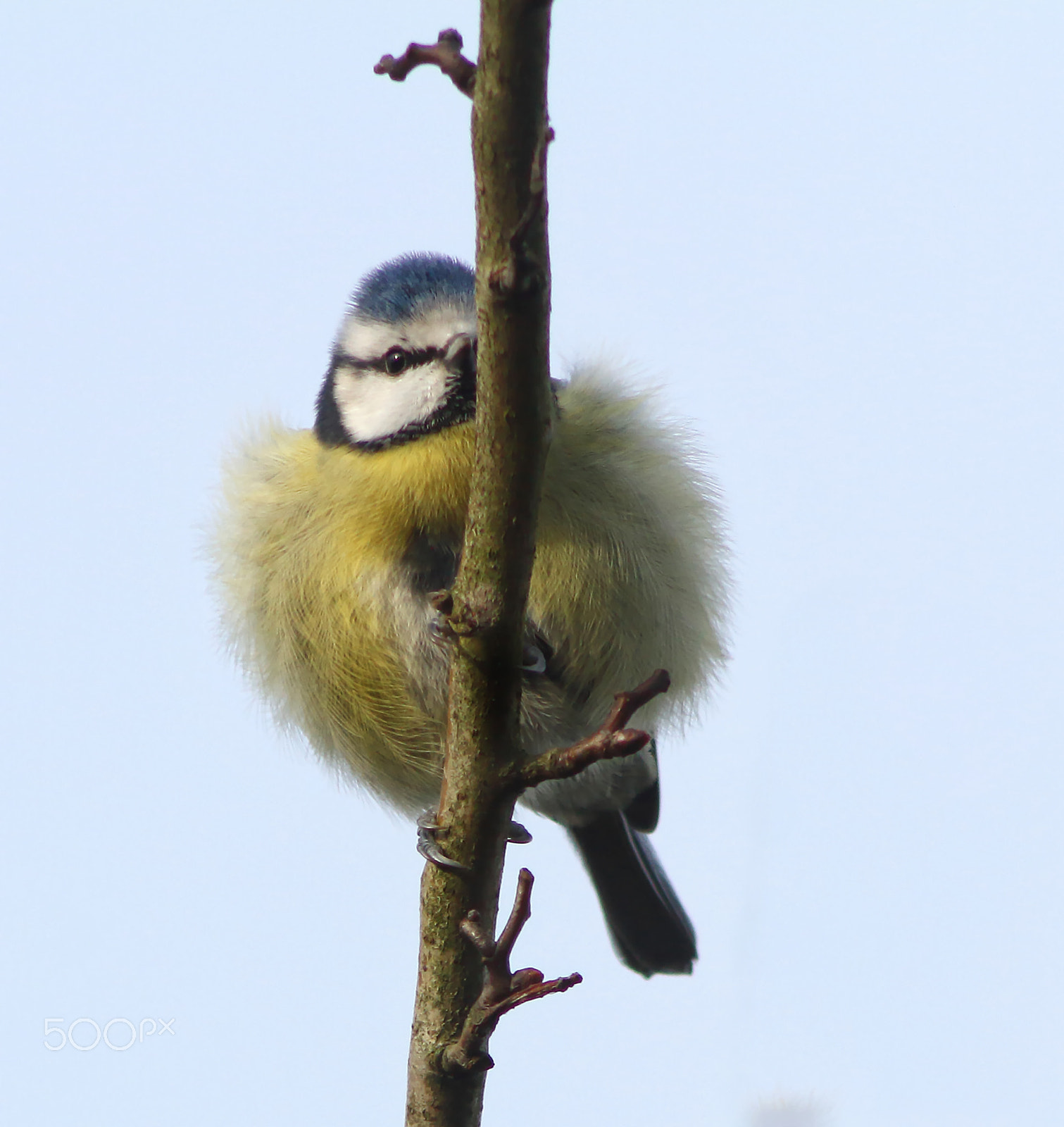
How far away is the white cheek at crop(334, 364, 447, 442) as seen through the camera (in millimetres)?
2521

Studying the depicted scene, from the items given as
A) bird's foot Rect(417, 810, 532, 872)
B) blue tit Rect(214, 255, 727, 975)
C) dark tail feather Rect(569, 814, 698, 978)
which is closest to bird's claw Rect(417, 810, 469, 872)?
bird's foot Rect(417, 810, 532, 872)

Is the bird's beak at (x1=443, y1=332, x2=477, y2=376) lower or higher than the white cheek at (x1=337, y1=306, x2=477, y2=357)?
lower

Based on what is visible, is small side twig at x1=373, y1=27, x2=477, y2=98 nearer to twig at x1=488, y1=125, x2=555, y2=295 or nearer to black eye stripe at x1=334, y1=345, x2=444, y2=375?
twig at x1=488, y1=125, x2=555, y2=295

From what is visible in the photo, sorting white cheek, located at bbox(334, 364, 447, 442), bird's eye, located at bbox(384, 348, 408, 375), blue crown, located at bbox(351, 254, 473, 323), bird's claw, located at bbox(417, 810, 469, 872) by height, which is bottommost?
bird's claw, located at bbox(417, 810, 469, 872)

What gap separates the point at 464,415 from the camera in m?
2.49

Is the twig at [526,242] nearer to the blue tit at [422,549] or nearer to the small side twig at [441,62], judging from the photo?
the small side twig at [441,62]

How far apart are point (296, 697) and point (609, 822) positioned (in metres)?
1.14

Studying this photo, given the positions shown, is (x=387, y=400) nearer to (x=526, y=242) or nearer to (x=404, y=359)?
(x=404, y=359)

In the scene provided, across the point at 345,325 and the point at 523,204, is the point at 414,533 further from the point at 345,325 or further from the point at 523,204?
the point at 523,204

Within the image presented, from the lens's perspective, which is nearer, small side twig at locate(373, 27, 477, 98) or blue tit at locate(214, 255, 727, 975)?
small side twig at locate(373, 27, 477, 98)

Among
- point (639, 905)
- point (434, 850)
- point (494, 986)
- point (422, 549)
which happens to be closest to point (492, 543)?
point (434, 850)

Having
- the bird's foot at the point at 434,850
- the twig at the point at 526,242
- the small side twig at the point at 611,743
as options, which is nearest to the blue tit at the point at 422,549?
the bird's foot at the point at 434,850

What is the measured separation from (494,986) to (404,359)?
52.6 inches

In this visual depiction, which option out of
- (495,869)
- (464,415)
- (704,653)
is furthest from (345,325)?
(495,869)
